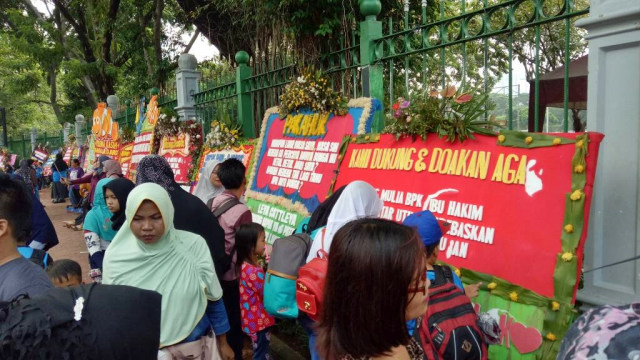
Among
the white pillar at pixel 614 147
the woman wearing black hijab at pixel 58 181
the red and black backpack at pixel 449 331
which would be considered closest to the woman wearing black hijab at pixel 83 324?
the red and black backpack at pixel 449 331

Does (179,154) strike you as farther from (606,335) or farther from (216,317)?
(606,335)

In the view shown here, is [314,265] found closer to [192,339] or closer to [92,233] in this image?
[192,339]

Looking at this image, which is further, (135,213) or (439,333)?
(135,213)

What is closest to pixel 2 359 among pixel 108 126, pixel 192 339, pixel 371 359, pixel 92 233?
pixel 371 359

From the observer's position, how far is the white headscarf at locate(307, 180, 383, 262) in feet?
8.11

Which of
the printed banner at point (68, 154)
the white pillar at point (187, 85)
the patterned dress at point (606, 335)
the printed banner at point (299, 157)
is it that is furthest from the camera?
the printed banner at point (68, 154)

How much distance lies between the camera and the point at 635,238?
87.3 inches

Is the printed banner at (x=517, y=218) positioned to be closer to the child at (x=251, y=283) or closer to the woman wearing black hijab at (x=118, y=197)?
the child at (x=251, y=283)

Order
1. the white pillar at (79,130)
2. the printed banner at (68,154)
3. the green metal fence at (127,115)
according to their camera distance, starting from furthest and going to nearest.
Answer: the printed banner at (68,154) < the white pillar at (79,130) < the green metal fence at (127,115)

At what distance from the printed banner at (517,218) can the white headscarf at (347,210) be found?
60 cm

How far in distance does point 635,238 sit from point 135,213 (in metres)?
2.36

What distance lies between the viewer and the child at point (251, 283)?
11.5 ft

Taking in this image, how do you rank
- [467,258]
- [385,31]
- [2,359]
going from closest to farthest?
[2,359] < [467,258] < [385,31]

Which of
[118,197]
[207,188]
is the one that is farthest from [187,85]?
[118,197]
